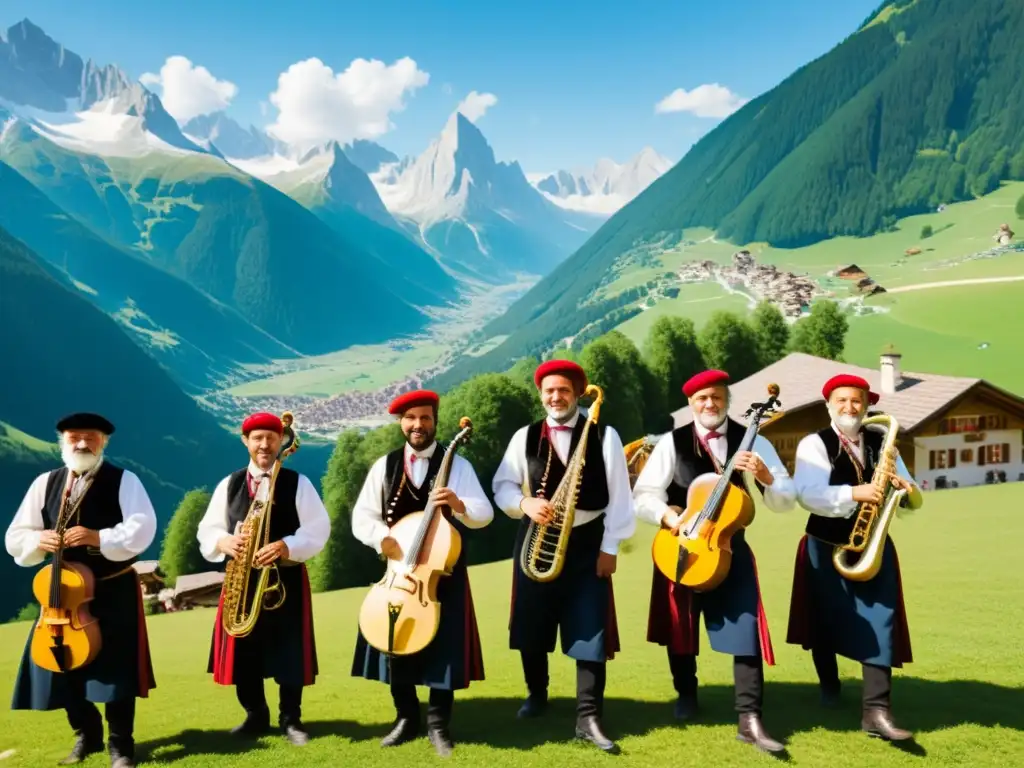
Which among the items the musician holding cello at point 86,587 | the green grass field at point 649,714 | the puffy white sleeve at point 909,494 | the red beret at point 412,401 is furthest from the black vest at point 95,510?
the puffy white sleeve at point 909,494

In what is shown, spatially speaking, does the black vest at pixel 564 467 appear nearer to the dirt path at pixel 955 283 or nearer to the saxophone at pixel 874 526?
the saxophone at pixel 874 526

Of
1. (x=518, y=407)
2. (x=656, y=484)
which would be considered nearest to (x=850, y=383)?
(x=656, y=484)

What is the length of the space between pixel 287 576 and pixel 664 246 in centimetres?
16174

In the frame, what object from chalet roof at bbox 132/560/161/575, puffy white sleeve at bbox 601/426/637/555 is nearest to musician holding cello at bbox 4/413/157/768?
puffy white sleeve at bbox 601/426/637/555

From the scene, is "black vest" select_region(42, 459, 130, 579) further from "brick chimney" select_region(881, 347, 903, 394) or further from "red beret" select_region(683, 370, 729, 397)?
"brick chimney" select_region(881, 347, 903, 394)

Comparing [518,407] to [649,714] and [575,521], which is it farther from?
[575,521]

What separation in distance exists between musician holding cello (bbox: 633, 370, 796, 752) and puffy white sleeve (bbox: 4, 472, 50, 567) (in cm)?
414

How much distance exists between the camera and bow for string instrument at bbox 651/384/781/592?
17.1 ft

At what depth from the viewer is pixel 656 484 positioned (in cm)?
556

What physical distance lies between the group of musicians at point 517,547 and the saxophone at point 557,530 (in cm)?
10

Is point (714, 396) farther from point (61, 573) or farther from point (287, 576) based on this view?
point (61, 573)

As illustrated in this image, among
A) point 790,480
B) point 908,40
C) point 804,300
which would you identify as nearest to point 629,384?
point 790,480

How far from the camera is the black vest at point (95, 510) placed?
5406mm

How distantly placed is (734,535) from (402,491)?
2335 mm
